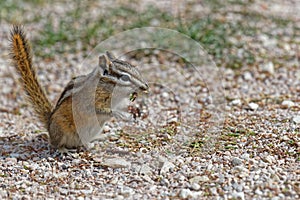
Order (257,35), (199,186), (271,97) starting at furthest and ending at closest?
(257,35) → (271,97) → (199,186)

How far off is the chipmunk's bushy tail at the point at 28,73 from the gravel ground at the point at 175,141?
1.07 feet

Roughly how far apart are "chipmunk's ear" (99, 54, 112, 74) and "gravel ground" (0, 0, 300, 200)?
28.8 inches

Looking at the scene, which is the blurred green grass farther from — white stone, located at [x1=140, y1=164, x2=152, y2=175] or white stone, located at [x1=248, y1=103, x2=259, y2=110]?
white stone, located at [x1=140, y1=164, x2=152, y2=175]

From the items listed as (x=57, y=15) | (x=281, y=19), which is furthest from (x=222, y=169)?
(x=57, y=15)

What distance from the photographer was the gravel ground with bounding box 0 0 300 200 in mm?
3965

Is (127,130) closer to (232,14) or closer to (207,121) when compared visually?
(207,121)

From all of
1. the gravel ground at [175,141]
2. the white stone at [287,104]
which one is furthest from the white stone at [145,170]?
the white stone at [287,104]

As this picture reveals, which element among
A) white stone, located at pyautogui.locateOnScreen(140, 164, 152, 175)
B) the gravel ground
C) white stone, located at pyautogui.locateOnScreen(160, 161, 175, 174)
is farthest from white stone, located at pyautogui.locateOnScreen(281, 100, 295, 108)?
white stone, located at pyautogui.locateOnScreen(140, 164, 152, 175)

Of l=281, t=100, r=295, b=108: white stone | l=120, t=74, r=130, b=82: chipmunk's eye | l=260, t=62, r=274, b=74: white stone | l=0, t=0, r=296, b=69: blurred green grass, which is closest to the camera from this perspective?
l=120, t=74, r=130, b=82: chipmunk's eye

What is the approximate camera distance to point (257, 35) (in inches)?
282

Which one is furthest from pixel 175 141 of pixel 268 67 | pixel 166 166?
A: pixel 268 67

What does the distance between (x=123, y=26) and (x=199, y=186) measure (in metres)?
3.84

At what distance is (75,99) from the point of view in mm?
4547

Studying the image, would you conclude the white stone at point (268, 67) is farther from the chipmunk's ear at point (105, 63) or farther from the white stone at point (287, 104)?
the chipmunk's ear at point (105, 63)
